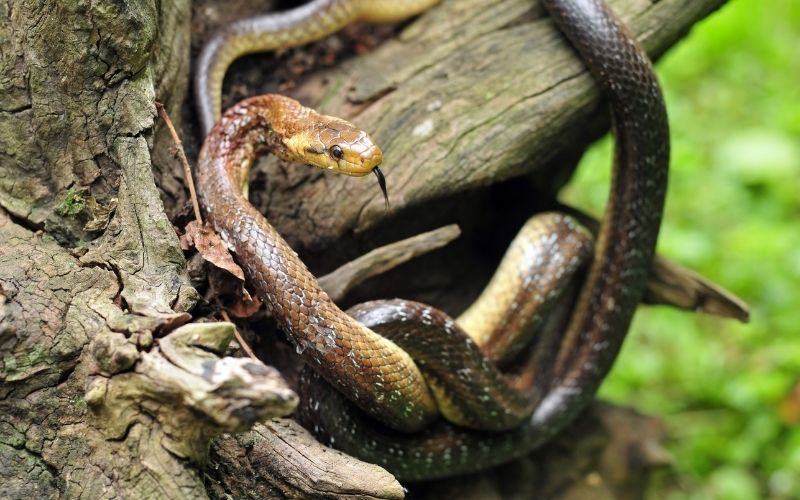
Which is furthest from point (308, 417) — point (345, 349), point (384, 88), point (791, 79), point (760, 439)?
point (791, 79)

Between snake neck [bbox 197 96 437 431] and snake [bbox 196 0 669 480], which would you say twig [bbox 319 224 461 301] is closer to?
snake [bbox 196 0 669 480]

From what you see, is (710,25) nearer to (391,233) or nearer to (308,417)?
(391,233)

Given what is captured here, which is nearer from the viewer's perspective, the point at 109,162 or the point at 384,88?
the point at 109,162

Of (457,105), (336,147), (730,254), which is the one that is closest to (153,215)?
(336,147)

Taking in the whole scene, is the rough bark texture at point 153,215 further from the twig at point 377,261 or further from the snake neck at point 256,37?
the twig at point 377,261

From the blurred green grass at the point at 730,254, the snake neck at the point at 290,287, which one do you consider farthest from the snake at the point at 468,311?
the blurred green grass at the point at 730,254

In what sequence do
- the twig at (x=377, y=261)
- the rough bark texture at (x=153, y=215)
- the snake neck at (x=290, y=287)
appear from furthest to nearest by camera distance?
the twig at (x=377, y=261)
the snake neck at (x=290, y=287)
the rough bark texture at (x=153, y=215)

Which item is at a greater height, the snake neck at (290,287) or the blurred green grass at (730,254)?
the snake neck at (290,287)

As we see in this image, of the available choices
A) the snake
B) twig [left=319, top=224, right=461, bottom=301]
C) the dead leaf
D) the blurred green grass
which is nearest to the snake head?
the snake
